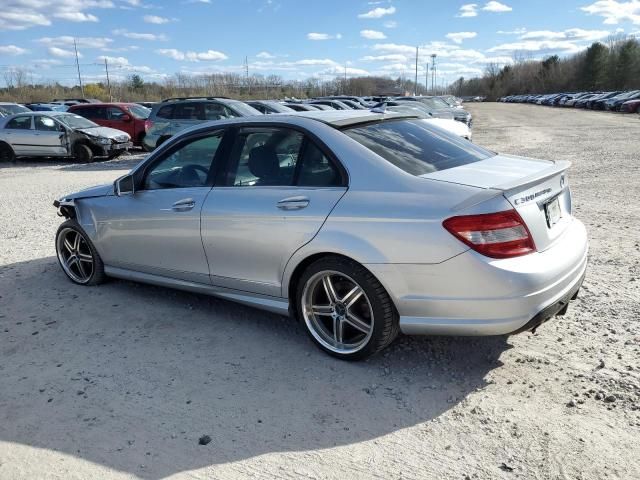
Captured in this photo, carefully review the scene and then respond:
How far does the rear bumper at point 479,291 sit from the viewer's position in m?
2.92

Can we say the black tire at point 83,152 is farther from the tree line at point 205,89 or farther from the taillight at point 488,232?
the tree line at point 205,89

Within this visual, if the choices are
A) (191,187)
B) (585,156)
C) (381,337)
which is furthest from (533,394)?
(585,156)

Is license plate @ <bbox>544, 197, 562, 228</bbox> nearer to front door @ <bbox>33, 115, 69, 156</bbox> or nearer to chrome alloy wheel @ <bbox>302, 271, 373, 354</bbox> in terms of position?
chrome alloy wheel @ <bbox>302, 271, 373, 354</bbox>

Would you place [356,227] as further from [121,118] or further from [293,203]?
[121,118]

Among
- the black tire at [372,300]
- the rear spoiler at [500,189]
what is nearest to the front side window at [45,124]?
the black tire at [372,300]

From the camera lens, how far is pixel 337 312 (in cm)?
354

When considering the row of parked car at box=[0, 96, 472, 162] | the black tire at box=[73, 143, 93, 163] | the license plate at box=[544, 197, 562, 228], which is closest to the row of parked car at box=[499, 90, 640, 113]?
the row of parked car at box=[0, 96, 472, 162]

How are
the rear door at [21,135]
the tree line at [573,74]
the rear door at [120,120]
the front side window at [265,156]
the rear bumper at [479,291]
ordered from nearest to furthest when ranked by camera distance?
the rear bumper at [479,291]
the front side window at [265,156]
the rear door at [21,135]
the rear door at [120,120]
the tree line at [573,74]

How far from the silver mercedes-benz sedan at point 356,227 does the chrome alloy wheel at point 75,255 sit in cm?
72

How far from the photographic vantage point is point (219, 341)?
3.94m

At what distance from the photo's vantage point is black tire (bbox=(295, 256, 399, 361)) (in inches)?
128

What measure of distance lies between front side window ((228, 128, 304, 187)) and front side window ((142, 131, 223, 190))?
0.26 meters

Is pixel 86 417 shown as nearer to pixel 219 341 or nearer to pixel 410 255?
pixel 219 341

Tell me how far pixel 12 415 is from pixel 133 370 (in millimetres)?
719
